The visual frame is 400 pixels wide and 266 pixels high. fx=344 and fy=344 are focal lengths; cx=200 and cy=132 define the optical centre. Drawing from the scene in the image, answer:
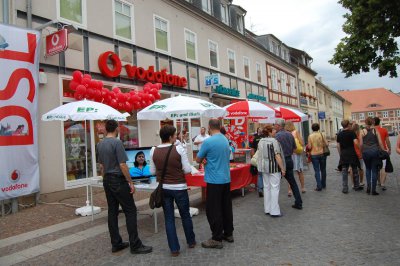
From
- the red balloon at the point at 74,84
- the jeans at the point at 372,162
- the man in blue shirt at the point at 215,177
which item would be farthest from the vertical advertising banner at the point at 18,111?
the jeans at the point at 372,162

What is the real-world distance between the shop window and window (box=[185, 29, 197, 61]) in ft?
22.8

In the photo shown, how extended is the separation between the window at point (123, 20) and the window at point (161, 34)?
1461mm

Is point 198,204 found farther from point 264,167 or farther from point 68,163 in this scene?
point 68,163

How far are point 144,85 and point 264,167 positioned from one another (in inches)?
269

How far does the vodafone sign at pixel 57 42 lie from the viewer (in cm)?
832

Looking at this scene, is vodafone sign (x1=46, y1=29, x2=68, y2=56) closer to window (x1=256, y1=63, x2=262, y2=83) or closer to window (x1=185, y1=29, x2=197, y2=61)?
window (x1=185, y1=29, x2=197, y2=61)

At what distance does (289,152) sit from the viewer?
7605mm

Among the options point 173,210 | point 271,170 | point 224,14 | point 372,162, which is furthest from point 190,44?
point 173,210

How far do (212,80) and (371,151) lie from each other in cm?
906

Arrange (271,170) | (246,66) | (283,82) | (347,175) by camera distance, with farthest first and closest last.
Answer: (283,82) → (246,66) → (347,175) → (271,170)

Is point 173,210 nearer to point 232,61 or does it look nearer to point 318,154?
point 318,154

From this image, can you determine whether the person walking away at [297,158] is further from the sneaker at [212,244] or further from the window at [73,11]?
the window at [73,11]

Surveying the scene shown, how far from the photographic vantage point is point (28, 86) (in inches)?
314

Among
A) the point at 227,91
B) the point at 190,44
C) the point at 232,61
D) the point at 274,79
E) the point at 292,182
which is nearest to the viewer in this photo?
the point at 292,182
